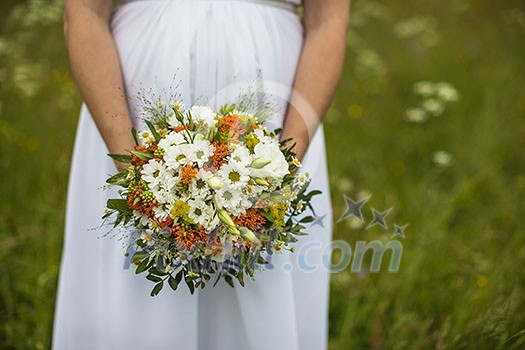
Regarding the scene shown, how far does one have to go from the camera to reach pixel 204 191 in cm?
87

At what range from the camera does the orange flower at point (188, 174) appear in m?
0.86

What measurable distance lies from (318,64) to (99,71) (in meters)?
0.46

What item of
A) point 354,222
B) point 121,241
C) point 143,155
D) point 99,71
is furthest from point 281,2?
point 354,222

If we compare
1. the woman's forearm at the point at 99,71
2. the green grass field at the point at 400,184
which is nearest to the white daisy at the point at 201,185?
the woman's forearm at the point at 99,71

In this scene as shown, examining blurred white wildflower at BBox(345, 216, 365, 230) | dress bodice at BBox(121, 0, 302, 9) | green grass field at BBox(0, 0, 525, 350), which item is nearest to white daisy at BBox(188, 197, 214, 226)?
dress bodice at BBox(121, 0, 302, 9)

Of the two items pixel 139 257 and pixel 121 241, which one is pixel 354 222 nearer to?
pixel 121 241

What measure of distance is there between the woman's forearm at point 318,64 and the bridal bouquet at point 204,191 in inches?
8.7

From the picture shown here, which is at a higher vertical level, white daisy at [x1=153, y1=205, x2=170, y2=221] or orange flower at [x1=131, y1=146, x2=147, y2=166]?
orange flower at [x1=131, y1=146, x2=147, y2=166]

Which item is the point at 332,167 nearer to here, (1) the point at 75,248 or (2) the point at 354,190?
(2) the point at 354,190

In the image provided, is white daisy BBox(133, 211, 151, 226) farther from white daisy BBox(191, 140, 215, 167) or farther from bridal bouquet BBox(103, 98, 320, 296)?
white daisy BBox(191, 140, 215, 167)

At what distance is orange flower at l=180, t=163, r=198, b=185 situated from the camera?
855mm

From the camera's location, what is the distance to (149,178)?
0.87m

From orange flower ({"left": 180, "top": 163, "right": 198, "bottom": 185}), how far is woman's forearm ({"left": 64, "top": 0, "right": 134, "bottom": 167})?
9.4 inches

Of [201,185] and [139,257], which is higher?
[201,185]
